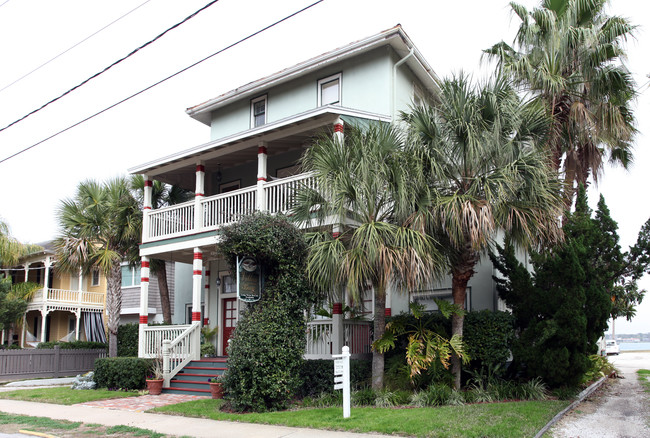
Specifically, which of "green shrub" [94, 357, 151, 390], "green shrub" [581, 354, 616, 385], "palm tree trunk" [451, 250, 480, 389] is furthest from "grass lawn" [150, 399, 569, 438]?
"green shrub" [94, 357, 151, 390]

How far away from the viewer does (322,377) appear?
12.4 m

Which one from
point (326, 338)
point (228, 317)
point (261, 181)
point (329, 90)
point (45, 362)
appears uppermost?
point (329, 90)

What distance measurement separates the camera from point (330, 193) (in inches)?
468

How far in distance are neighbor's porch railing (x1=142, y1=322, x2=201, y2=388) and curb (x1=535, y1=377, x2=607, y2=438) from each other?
9788mm

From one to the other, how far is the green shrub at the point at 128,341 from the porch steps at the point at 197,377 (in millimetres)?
6844

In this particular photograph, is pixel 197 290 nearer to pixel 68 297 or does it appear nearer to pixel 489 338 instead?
pixel 489 338

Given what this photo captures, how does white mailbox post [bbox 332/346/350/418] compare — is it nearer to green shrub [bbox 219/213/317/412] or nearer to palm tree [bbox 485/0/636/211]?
green shrub [bbox 219/213/317/412]

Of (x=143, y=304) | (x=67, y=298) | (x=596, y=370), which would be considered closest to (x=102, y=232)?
(x=143, y=304)

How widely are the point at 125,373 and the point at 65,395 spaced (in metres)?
1.57

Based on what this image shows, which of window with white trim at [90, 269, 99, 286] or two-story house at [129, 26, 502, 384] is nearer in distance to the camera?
two-story house at [129, 26, 502, 384]

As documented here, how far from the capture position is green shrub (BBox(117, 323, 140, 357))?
70.2 ft

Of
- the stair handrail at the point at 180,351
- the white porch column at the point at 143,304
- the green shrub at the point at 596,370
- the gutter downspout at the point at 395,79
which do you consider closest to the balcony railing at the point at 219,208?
the white porch column at the point at 143,304

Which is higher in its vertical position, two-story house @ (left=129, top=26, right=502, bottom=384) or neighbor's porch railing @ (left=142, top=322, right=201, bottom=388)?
two-story house @ (left=129, top=26, right=502, bottom=384)

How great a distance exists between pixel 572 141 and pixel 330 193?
25.1 ft
